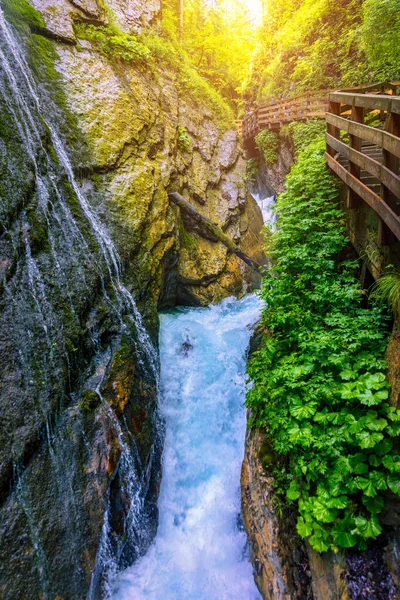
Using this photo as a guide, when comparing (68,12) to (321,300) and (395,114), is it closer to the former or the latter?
(395,114)

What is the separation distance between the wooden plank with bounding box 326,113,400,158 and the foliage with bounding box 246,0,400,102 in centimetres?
567

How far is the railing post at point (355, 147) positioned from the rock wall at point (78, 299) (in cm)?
416

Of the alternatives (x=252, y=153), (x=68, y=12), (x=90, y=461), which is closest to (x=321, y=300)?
(x=90, y=461)

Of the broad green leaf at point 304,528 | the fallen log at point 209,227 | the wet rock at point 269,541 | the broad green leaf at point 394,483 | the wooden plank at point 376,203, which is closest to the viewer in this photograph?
the broad green leaf at point 394,483

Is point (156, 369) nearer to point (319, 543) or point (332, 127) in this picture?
point (319, 543)

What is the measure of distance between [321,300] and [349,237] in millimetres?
1416

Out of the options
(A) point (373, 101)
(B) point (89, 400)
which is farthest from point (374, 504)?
(A) point (373, 101)

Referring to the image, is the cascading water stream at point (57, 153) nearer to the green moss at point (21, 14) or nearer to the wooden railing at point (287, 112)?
the green moss at point (21, 14)

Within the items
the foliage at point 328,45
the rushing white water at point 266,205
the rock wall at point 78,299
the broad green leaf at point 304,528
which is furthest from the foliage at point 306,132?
the broad green leaf at point 304,528

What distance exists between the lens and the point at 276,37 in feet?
61.0

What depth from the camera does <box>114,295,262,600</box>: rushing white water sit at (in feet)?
15.2

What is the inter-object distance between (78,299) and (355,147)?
4.80m

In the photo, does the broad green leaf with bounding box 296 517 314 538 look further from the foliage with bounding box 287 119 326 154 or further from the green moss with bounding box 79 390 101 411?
the foliage with bounding box 287 119 326 154

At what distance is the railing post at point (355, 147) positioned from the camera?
4.49 m
